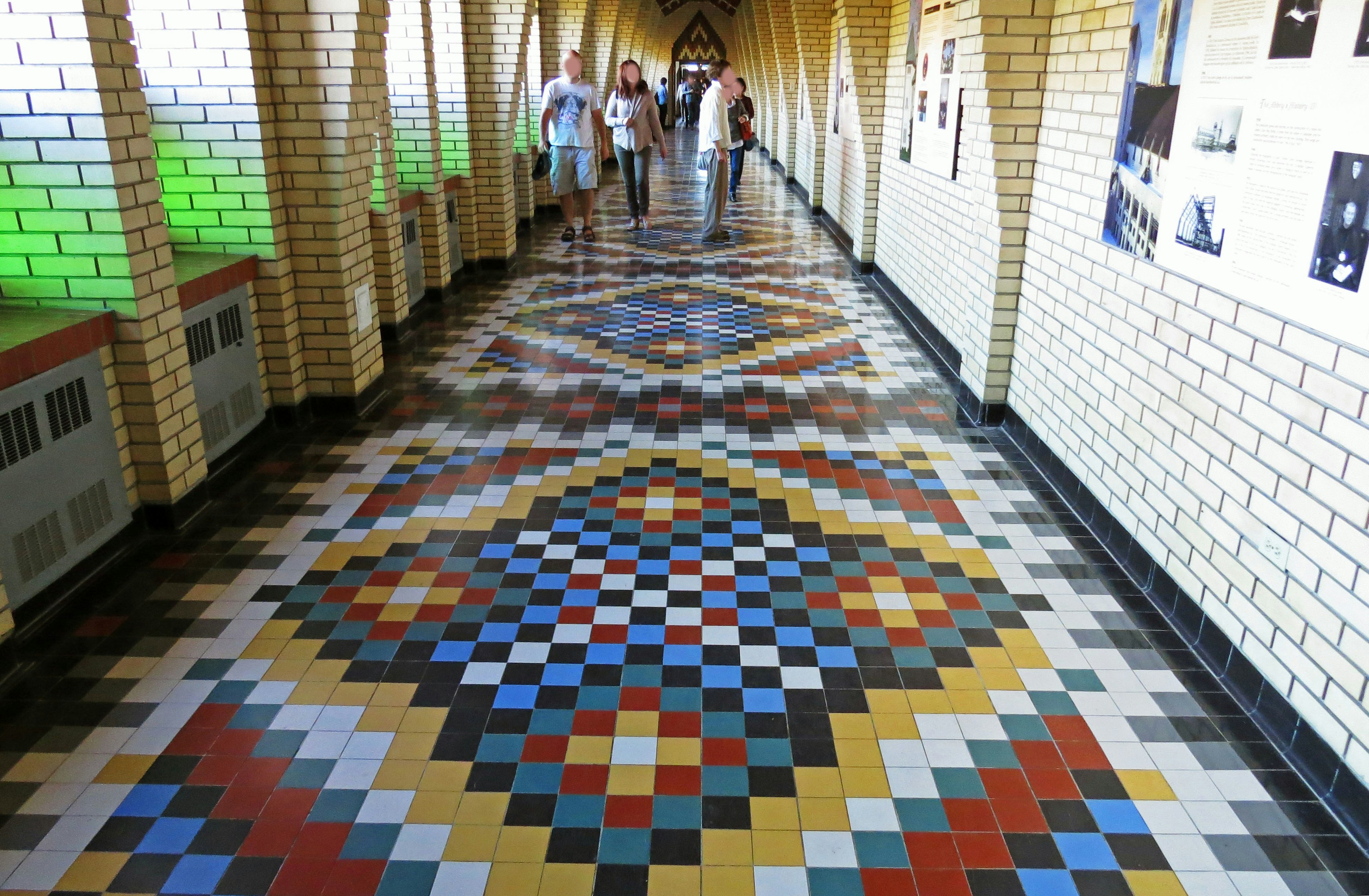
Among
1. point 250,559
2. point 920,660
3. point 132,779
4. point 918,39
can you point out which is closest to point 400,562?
point 250,559

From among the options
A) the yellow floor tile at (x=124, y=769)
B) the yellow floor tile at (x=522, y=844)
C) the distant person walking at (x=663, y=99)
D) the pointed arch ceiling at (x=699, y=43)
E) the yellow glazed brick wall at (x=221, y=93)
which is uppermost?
the pointed arch ceiling at (x=699, y=43)

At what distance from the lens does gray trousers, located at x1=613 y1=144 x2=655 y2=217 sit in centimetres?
1253

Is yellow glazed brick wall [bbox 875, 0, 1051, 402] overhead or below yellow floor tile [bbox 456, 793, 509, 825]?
overhead

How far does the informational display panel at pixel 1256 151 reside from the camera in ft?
8.87

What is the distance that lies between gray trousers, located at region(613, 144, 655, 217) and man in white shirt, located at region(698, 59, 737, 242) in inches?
44.7

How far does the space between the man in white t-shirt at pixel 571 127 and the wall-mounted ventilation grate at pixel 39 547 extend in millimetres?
8406

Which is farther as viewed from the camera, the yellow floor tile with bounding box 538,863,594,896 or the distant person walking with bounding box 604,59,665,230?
the distant person walking with bounding box 604,59,665,230

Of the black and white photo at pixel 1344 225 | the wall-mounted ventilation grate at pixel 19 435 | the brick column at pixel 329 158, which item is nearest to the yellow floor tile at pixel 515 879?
the wall-mounted ventilation grate at pixel 19 435

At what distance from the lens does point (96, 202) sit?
3.86m

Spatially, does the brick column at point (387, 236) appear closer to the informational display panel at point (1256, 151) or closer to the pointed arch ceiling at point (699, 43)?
the informational display panel at point (1256, 151)

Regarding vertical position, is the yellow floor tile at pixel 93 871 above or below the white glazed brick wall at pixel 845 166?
below

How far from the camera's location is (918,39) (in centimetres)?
810

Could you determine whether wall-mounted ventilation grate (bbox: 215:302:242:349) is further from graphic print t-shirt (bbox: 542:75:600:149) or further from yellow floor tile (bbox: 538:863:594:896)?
graphic print t-shirt (bbox: 542:75:600:149)

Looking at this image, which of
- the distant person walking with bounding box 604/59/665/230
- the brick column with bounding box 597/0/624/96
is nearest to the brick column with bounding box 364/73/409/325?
the distant person walking with bounding box 604/59/665/230
